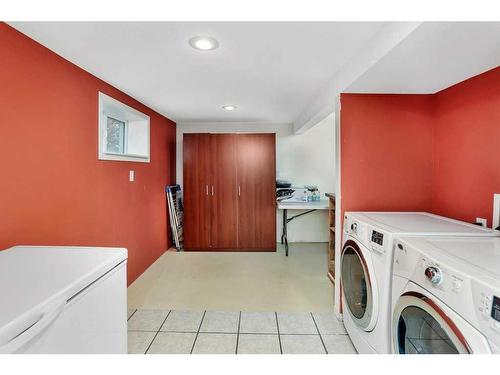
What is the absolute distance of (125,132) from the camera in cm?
326

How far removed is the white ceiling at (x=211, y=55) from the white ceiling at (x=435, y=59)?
0.70 feet

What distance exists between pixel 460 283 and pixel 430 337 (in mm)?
326

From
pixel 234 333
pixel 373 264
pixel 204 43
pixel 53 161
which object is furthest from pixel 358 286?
pixel 53 161

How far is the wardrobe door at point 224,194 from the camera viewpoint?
13.3 feet

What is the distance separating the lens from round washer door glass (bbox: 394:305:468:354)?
0.90m

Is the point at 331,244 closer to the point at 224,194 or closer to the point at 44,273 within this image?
the point at 224,194

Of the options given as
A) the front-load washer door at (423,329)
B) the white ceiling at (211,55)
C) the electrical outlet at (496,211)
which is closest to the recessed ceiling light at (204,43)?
the white ceiling at (211,55)

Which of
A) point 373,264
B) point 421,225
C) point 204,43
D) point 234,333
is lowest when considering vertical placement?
point 234,333

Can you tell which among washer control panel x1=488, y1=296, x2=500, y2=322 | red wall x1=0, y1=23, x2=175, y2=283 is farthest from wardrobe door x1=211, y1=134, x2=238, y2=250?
washer control panel x1=488, y1=296, x2=500, y2=322

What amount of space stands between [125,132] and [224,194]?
162 centimetres

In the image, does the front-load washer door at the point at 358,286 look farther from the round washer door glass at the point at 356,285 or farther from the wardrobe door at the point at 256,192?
the wardrobe door at the point at 256,192

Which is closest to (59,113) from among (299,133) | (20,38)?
(20,38)
